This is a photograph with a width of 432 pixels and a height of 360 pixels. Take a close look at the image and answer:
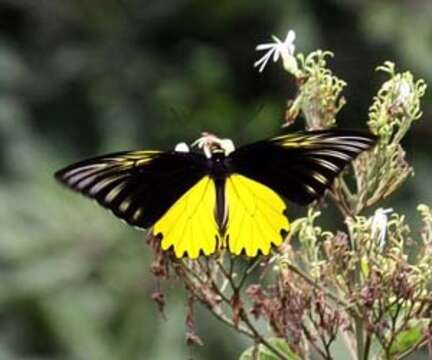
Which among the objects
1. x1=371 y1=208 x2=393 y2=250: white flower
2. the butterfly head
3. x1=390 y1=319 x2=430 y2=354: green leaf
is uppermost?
the butterfly head

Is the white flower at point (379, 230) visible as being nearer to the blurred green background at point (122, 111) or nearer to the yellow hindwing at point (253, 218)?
the yellow hindwing at point (253, 218)

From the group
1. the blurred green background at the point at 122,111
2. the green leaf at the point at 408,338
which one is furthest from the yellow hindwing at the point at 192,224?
the blurred green background at the point at 122,111

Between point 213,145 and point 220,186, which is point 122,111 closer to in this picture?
point 213,145

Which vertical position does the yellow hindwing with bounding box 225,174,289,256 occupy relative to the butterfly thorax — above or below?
below

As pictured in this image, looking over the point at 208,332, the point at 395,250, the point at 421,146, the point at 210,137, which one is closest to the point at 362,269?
the point at 395,250

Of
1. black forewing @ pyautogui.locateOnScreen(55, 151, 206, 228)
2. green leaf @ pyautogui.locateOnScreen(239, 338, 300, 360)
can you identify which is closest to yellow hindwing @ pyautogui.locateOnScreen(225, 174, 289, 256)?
black forewing @ pyautogui.locateOnScreen(55, 151, 206, 228)

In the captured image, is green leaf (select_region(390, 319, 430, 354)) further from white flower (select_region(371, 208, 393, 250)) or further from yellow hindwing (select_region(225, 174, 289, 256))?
yellow hindwing (select_region(225, 174, 289, 256))

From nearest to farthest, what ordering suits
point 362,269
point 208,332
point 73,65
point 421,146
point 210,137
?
point 362,269 → point 210,137 → point 208,332 → point 421,146 → point 73,65

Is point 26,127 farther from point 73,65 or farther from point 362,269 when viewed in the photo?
point 362,269
